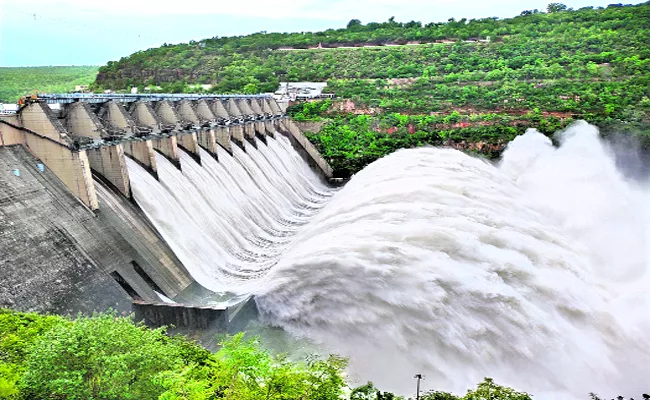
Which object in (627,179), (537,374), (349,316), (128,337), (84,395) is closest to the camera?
(84,395)

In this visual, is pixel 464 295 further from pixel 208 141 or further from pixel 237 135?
pixel 237 135

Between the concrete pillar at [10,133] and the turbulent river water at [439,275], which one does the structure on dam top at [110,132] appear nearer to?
the concrete pillar at [10,133]

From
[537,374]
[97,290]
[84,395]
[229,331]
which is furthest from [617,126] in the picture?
[84,395]

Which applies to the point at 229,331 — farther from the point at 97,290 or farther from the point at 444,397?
the point at 444,397

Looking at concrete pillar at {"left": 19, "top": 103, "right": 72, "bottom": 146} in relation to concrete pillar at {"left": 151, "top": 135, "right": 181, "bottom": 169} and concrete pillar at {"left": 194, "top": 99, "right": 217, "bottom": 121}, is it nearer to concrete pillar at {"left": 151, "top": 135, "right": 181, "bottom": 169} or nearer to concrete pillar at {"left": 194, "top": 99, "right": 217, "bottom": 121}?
concrete pillar at {"left": 151, "top": 135, "right": 181, "bottom": 169}

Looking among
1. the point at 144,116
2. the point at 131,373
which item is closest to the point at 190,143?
the point at 144,116

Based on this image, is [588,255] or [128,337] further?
[588,255]

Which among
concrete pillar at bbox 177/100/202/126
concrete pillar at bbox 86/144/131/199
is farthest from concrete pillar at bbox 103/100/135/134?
concrete pillar at bbox 177/100/202/126
